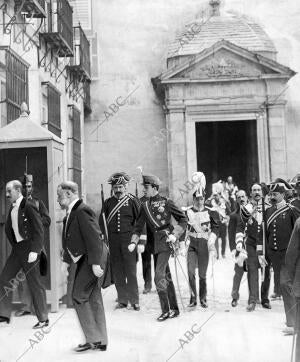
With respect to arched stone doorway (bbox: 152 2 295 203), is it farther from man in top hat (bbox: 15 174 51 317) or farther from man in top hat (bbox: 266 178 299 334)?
man in top hat (bbox: 266 178 299 334)

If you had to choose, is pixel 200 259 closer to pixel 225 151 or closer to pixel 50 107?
pixel 50 107

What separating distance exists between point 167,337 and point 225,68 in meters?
13.7

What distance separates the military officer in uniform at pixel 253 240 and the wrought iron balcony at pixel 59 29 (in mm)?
6708

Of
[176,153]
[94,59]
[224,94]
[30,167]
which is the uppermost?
[94,59]

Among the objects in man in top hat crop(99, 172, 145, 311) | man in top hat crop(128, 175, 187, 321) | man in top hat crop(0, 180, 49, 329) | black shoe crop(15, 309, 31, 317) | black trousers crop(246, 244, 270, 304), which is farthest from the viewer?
man in top hat crop(99, 172, 145, 311)

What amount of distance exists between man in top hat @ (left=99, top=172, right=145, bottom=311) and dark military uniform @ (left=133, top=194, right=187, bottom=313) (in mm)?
802

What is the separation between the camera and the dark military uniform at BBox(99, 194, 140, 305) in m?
8.79

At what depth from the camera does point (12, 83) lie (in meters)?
11.1

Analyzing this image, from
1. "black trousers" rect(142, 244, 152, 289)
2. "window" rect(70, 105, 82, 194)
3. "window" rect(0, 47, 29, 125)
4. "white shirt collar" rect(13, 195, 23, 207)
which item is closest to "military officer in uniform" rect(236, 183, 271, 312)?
"black trousers" rect(142, 244, 152, 289)

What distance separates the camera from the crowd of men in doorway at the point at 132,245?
6.05m

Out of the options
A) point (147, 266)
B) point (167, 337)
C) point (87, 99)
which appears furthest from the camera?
point (87, 99)

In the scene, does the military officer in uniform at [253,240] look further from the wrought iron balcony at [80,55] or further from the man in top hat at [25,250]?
the wrought iron balcony at [80,55]

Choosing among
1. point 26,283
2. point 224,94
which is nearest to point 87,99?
point 224,94

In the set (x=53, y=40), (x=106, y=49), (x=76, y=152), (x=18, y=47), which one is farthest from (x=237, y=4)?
(x=18, y=47)
